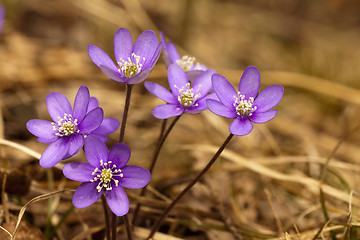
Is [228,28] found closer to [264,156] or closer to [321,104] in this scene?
[321,104]

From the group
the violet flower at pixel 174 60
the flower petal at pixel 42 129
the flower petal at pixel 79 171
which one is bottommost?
the flower petal at pixel 79 171

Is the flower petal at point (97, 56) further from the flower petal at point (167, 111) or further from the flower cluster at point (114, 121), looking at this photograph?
the flower petal at point (167, 111)

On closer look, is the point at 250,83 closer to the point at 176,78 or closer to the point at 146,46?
the point at 176,78

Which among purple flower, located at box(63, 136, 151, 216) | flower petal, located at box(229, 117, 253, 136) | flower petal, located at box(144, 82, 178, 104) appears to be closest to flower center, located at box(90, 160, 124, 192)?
purple flower, located at box(63, 136, 151, 216)

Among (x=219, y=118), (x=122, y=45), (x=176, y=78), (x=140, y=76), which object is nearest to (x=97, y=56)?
(x=122, y=45)

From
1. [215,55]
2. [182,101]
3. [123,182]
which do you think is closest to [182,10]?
[215,55]

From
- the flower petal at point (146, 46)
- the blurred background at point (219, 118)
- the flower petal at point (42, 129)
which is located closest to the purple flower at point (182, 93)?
the flower petal at point (146, 46)
